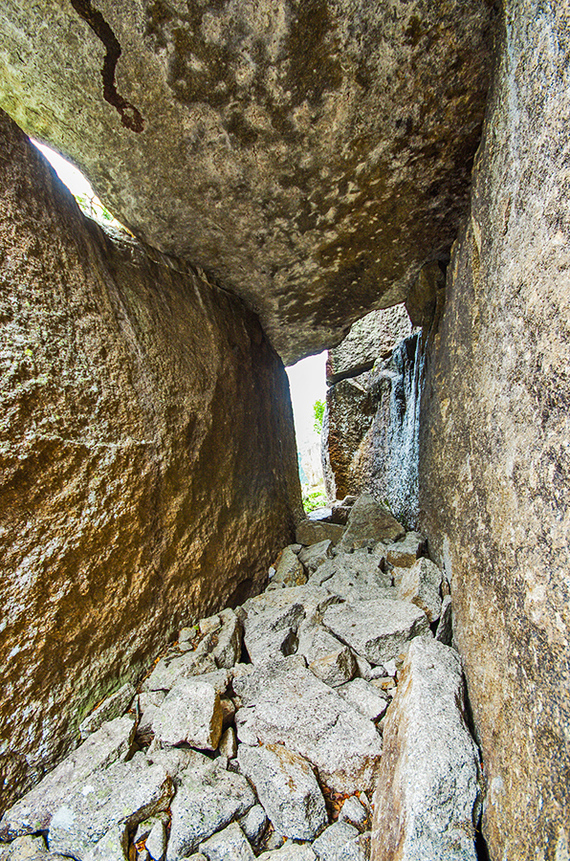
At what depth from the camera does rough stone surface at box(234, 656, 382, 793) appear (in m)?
1.03

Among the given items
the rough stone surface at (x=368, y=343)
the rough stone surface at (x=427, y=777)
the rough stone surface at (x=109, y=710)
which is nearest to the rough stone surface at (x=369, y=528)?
the rough stone surface at (x=427, y=777)

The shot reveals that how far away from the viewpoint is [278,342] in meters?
2.91

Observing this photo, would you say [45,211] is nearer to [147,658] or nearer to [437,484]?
[147,658]

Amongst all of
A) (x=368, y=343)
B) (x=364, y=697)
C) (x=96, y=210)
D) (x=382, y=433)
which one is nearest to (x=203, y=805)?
(x=364, y=697)

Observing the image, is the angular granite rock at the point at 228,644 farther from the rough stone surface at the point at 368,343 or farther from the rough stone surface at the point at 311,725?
the rough stone surface at the point at 368,343

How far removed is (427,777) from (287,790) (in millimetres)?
367

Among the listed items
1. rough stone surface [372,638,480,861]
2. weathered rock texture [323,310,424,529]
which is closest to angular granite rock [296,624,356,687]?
rough stone surface [372,638,480,861]

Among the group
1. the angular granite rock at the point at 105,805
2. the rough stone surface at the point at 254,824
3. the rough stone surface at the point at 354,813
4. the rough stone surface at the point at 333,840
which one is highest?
the angular granite rock at the point at 105,805

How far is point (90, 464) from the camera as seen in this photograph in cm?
125

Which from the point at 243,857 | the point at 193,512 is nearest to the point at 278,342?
the point at 193,512

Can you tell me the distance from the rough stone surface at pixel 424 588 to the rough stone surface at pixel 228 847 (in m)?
0.91

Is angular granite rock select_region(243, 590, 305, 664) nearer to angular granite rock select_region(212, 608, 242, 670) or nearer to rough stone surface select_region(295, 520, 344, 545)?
angular granite rock select_region(212, 608, 242, 670)

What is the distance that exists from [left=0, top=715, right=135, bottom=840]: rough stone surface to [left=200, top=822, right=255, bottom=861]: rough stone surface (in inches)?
13.8

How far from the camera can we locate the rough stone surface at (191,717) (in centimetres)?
110
